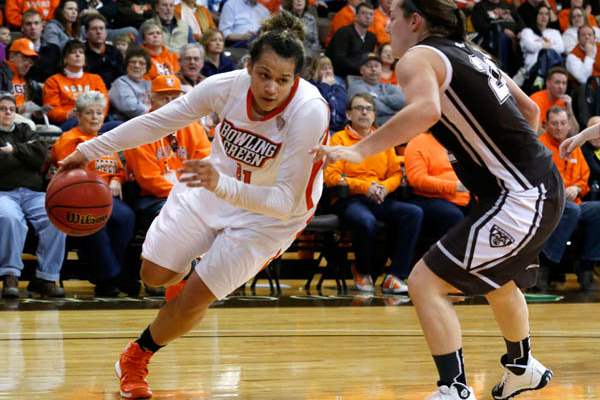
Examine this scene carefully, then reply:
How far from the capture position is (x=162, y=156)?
824cm

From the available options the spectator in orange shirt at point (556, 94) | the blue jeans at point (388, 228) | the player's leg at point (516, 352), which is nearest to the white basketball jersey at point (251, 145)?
the player's leg at point (516, 352)

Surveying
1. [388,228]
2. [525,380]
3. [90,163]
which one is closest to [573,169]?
[388,228]

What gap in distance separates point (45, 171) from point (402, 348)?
3.83 m

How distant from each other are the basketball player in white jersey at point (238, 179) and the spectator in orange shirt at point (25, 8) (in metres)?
6.90

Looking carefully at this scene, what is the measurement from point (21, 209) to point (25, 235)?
0.22 metres

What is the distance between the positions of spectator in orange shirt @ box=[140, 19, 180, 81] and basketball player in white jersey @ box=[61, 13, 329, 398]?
5536 mm

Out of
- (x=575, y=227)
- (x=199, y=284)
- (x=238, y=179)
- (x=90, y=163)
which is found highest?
(x=238, y=179)

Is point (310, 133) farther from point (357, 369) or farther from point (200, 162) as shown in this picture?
point (357, 369)

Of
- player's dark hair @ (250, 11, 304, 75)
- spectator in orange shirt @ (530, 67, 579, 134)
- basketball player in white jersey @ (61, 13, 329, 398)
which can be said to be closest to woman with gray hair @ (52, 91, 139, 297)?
basketball player in white jersey @ (61, 13, 329, 398)

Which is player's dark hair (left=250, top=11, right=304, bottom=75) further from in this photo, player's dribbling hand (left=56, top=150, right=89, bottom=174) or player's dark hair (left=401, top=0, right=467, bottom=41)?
player's dribbling hand (left=56, top=150, right=89, bottom=174)

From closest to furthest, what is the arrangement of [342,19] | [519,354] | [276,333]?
[519,354] < [276,333] < [342,19]

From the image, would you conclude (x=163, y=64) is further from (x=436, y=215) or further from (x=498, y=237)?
(x=498, y=237)

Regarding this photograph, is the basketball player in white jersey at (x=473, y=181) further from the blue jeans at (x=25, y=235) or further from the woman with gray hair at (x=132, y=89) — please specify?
the woman with gray hair at (x=132, y=89)

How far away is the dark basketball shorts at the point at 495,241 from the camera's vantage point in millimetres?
4004
